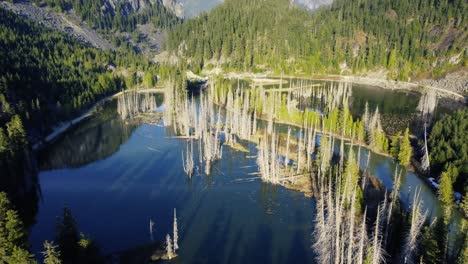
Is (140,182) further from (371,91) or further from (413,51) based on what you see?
(413,51)

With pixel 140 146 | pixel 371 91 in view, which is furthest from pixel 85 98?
pixel 371 91

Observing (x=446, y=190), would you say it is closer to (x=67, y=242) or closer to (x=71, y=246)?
(x=71, y=246)

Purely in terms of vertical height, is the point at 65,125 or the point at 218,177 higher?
the point at 65,125

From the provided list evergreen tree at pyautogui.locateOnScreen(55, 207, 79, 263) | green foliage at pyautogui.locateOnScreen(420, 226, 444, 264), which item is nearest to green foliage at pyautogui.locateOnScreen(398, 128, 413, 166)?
green foliage at pyautogui.locateOnScreen(420, 226, 444, 264)

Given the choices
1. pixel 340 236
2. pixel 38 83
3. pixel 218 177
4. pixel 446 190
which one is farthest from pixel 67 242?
pixel 38 83

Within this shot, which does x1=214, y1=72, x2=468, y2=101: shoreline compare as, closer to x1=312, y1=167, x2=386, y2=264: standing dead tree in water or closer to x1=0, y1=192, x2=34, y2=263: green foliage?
x1=312, y1=167, x2=386, y2=264: standing dead tree in water

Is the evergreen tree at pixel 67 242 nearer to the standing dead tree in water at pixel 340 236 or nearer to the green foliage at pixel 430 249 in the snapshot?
the standing dead tree in water at pixel 340 236
